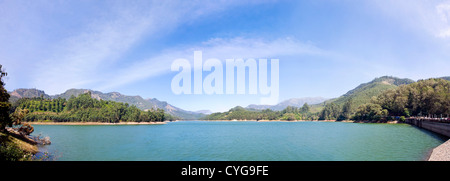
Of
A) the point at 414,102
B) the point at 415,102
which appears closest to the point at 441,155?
the point at 415,102

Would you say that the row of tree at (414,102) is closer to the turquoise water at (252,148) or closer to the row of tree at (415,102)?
the row of tree at (415,102)

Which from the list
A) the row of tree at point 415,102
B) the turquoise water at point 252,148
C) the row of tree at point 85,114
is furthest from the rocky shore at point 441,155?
the row of tree at point 85,114

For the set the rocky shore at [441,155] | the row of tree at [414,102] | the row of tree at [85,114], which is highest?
the row of tree at [414,102]

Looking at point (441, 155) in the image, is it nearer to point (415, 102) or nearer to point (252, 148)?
point (252, 148)

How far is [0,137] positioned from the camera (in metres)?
26.9

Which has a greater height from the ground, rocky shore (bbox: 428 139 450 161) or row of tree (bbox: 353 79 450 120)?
row of tree (bbox: 353 79 450 120)

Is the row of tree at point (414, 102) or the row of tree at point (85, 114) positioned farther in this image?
the row of tree at point (85, 114)

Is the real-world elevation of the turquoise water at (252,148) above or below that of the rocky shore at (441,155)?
below

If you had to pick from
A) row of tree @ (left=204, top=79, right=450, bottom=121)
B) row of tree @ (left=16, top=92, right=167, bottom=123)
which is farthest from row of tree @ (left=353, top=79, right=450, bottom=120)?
row of tree @ (left=16, top=92, right=167, bottom=123)

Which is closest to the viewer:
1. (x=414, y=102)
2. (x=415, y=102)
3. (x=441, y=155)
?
(x=441, y=155)

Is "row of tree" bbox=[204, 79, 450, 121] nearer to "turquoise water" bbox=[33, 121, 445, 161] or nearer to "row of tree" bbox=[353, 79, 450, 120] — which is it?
"row of tree" bbox=[353, 79, 450, 120]
